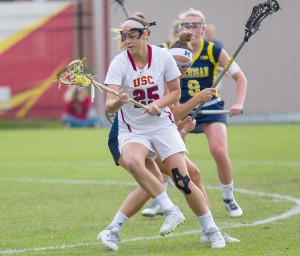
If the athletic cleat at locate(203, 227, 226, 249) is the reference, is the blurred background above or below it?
below

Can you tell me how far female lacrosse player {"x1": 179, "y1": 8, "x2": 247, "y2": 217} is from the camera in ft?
31.1

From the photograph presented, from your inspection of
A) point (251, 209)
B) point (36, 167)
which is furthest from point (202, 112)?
point (36, 167)

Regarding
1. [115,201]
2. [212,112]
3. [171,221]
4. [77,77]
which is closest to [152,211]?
[115,201]

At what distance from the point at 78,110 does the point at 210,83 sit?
15152mm

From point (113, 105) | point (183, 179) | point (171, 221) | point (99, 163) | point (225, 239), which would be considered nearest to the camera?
point (113, 105)

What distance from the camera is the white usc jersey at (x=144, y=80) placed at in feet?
24.6

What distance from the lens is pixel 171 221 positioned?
730cm

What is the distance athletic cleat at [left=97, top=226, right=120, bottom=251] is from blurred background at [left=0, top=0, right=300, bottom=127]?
53.5 feet

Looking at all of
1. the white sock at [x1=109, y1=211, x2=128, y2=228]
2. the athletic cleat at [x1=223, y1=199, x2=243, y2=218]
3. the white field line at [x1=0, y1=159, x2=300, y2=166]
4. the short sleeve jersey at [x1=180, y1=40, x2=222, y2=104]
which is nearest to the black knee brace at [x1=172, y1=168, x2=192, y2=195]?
the white sock at [x1=109, y1=211, x2=128, y2=228]

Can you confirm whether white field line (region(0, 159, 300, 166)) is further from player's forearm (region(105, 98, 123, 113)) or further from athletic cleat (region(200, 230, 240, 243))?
player's forearm (region(105, 98, 123, 113))

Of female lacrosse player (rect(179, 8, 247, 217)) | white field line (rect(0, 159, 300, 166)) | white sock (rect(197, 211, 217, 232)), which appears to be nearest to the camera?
white sock (rect(197, 211, 217, 232))

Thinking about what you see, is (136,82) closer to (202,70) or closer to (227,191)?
(202,70)

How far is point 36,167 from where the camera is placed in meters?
14.9

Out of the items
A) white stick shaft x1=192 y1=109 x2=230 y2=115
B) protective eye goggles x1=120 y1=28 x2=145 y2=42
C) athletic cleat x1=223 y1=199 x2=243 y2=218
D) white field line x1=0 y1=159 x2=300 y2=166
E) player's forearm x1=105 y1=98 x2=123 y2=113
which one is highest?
protective eye goggles x1=120 y1=28 x2=145 y2=42
